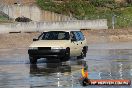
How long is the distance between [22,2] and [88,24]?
15801mm

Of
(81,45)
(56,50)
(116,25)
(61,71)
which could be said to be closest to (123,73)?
(61,71)

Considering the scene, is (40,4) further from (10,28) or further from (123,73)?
(123,73)

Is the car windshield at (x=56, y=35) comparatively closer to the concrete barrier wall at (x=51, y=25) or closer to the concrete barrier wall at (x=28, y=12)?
the concrete barrier wall at (x=51, y=25)

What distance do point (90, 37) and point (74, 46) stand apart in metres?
24.6

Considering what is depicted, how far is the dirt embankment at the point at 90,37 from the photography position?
48594mm

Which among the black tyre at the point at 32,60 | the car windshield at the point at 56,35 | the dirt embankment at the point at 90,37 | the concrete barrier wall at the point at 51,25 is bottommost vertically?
the dirt embankment at the point at 90,37

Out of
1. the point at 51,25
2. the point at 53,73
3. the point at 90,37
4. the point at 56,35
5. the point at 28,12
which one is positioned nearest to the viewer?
the point at 53,73

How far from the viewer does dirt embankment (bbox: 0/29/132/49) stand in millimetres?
48594

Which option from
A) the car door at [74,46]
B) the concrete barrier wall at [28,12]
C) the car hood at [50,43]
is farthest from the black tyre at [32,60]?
the concrete barrier wall at [28,12]

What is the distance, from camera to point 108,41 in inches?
2124

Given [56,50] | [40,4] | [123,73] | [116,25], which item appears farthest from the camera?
[40,4]

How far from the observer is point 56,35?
29.4 m

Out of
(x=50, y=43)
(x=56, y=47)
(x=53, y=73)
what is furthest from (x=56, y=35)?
(x=53, y=73)

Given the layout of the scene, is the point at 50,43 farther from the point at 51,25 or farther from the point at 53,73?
the point at 51,25
